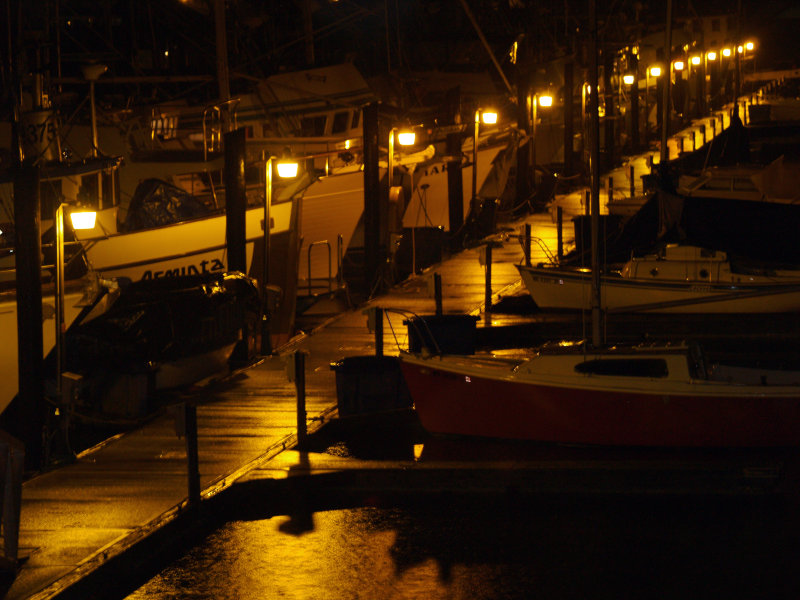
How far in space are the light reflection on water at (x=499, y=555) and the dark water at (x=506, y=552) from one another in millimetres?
11

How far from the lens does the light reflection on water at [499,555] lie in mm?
9609

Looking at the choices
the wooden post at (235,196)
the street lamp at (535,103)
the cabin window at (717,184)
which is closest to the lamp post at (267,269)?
the wooden post at (235,196)

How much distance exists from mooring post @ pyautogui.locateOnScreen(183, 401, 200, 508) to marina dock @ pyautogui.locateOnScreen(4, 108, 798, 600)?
56mm

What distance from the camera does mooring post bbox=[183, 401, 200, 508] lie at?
10602 mm

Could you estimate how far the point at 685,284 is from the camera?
2044 cm

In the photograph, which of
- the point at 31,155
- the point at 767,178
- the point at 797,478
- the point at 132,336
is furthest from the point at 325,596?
the point at 767,178

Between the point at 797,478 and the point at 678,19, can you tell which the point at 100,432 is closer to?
the point at 797,478

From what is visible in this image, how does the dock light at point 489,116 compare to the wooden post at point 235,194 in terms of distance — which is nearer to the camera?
the wooden post at point 235,194

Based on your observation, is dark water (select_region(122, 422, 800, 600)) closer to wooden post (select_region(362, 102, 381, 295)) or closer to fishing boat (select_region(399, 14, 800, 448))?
fishing boat (select_region(399, 14, 800, 448))

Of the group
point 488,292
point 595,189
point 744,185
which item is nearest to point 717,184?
point 744,185

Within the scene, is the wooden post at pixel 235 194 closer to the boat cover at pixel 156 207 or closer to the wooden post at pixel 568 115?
the boat cover at pixel 156 207

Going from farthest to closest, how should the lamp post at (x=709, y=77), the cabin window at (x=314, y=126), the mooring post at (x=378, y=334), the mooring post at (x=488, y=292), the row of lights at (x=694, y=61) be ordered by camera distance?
the lamp post at (x=709, y=77)
the row of lights at (x=694, y=61)
the cabin window at (x=314, y=126)
the mooring post at (x=488, y=292)
the mooring post at (x=378, y=334)

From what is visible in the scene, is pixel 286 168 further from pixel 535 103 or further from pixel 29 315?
pixel 535 103

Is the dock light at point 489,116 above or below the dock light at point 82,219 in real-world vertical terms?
above
